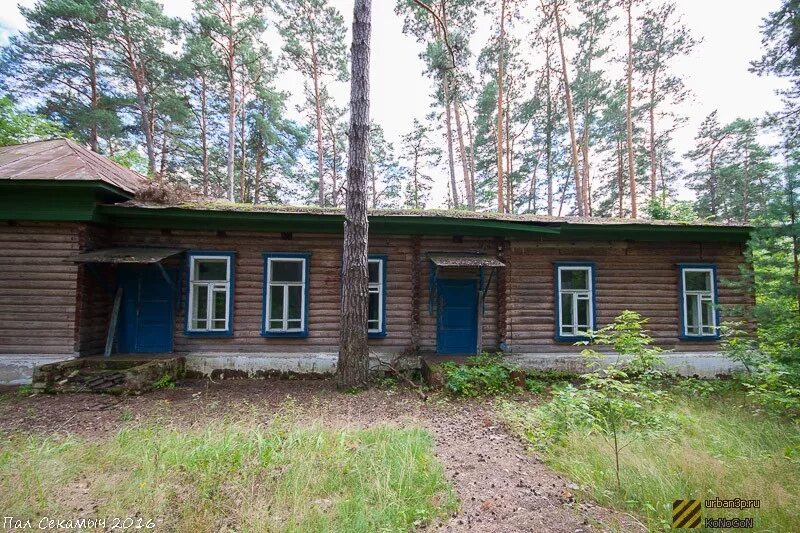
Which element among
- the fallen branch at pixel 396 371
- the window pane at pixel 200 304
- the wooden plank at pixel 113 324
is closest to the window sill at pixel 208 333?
the window pane at pixel 200 304

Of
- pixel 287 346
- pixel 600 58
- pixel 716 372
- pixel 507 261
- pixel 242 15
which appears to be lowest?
pixel 716 372

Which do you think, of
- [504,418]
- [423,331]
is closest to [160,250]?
[423,331]

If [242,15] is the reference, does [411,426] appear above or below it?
below

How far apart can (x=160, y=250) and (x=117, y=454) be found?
506cm

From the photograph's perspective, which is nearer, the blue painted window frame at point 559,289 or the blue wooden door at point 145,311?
the blue wooden door at point 145,311

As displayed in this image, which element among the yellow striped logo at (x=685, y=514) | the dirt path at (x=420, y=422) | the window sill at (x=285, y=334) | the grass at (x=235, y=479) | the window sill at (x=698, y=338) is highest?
the window sill at (x=285, y=334)

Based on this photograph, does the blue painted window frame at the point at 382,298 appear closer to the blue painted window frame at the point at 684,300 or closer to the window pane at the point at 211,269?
the window pane at the point at 211,269

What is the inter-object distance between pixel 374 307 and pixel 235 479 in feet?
16.9

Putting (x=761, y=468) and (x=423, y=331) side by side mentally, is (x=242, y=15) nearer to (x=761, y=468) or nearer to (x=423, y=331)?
(x=423, y=331)

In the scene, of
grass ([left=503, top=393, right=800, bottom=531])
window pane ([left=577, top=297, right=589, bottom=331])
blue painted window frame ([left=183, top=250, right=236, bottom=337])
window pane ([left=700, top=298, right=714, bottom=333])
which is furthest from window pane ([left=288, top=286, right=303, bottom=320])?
window pane ([left=700, top=298, right=714, bottom=333])

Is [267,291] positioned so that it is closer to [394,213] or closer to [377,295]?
[377,295]

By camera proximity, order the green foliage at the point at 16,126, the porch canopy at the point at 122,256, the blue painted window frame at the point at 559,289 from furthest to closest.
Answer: the green foliage at the point at 16,126 < the blue painted window frame at the point at 559,289 < the porch canopy at the point at 122,256

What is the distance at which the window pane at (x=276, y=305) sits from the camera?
8000 millimetres

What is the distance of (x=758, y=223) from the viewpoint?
7.02 meters
